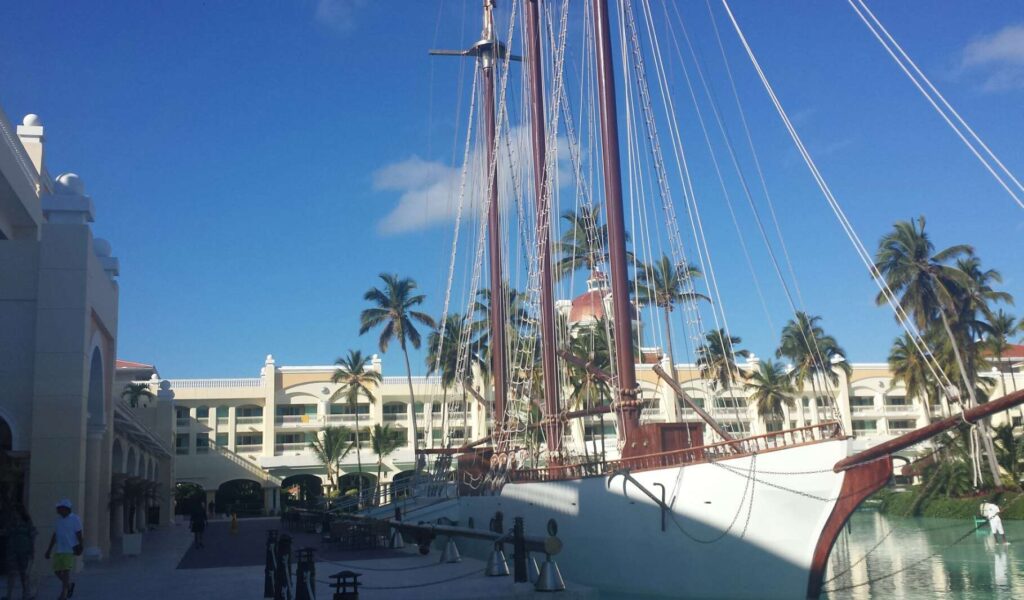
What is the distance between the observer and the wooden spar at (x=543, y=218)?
27.8 meters

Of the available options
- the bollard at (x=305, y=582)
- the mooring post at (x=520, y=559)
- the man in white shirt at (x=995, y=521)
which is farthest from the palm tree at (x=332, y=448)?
the bollard at (x=305, y=582)

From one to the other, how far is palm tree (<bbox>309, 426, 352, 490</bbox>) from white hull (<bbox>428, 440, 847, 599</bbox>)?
4904 cm

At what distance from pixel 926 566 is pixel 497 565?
14460 millimetres

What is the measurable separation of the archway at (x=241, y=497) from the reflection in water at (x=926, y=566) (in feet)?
148

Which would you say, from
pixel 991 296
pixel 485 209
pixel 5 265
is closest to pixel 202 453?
pixel 485 209

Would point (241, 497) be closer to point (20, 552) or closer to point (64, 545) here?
point (20, 552)

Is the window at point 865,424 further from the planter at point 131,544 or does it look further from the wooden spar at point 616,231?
the planter at point 131,544

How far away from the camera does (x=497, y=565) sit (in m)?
17.1

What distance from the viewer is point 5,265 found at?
771 inches

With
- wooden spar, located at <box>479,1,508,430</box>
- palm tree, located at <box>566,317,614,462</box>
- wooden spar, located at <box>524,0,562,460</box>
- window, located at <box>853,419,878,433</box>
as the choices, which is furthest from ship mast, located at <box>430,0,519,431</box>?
window, located at <box>853,419,878,433</box>

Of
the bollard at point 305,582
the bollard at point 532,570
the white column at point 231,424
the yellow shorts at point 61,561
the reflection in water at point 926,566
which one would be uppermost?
the white column at point 231,424

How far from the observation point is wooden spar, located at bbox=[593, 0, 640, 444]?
21.5 m

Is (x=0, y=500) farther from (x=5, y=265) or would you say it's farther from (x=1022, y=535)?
(x=1022, y=535)

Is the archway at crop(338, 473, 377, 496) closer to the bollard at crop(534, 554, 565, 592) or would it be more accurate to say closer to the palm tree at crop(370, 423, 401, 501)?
the palm tree at crop(370, 423, 401, 501)
